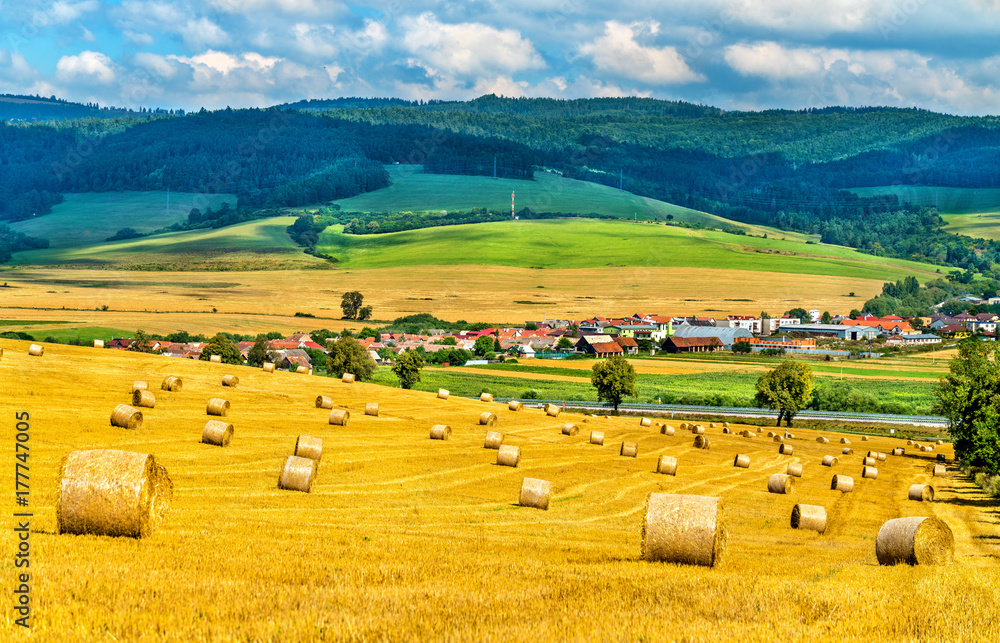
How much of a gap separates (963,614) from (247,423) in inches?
1234

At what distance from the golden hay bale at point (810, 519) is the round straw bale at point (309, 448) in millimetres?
16096

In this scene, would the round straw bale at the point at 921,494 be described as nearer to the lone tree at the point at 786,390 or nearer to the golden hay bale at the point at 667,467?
the golden hay bale at the point at 667,467

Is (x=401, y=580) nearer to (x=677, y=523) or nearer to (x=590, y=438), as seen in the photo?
(x=677, y=523)

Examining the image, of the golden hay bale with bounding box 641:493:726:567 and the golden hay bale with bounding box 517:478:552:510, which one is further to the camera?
the golden hay bale with bounding box 517:478:552:510

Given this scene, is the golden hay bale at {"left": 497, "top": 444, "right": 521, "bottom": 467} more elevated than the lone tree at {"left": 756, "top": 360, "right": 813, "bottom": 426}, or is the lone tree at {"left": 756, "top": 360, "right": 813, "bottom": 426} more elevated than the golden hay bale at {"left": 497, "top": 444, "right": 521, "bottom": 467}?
the golden hay bale at {"left": 497, "top": 444, "right": 521, "bottom": 467}

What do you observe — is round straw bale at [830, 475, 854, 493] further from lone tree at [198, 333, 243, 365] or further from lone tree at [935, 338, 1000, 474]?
lone tree at [198, 333, 243, 365]

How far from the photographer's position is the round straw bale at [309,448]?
29.7 m

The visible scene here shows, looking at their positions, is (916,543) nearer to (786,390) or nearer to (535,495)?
(535,495)

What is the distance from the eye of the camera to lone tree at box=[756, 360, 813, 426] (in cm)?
8169

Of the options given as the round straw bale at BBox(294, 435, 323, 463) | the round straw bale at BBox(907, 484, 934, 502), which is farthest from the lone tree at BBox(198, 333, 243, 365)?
the round straw bale at BBox(907, 484, 934, 502)

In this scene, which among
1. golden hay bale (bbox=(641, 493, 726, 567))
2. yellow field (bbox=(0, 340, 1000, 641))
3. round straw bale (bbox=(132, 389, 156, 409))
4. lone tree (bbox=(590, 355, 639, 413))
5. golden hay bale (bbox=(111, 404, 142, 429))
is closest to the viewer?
yellow field (bbox=(0, 340, 1000, 641))

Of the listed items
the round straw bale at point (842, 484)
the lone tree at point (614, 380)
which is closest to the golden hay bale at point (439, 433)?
the round straw bale at point (842, 484)

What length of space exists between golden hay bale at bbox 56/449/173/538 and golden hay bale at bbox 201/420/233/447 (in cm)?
1724

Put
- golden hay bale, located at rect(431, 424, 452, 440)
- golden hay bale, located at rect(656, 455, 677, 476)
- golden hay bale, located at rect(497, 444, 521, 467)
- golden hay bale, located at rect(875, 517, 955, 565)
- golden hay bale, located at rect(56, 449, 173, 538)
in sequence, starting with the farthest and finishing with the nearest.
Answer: golden hay bale, located at rect(431, 424, 452, 440)
golden hay bale, located at rect(656, 455, 677, 476)
golden hay bale, located at rect(497, 444, 521, 467)
golden hay bale, located at rect(875, 517, 955, 565)
golden hay bale, located at rect(56, 449, 173, 538)
